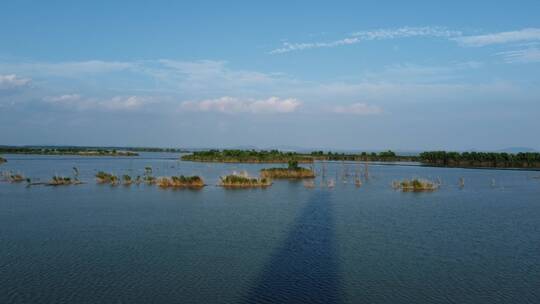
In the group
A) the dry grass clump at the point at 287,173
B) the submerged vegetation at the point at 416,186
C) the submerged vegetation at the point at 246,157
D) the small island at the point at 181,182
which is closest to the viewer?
the small island at the point at 181,182

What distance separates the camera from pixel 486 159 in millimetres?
76812

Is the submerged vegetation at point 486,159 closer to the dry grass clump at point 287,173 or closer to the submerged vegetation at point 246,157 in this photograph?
the submerged vegetation at point 246,157

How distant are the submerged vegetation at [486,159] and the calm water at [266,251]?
160 ft

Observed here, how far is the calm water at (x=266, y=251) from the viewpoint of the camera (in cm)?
1235

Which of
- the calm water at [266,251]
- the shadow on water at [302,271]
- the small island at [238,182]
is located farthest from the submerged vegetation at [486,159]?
the shadow on water at [302,271]

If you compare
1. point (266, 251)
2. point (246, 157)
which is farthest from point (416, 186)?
point (246, 157)

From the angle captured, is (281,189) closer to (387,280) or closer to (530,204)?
(530,204)

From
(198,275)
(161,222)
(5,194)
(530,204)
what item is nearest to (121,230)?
(161,222)

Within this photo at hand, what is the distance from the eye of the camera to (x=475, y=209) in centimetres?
2803

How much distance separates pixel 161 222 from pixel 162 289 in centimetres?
1037

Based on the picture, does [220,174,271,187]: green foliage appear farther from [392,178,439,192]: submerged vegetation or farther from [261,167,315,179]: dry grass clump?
[392,178,439,192]: submerged vegetation

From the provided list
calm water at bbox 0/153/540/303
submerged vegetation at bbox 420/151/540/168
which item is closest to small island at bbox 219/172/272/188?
calm water at bbox 0/153/540/303

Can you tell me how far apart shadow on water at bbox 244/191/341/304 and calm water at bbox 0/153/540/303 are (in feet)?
0.16

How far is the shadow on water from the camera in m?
12.0
